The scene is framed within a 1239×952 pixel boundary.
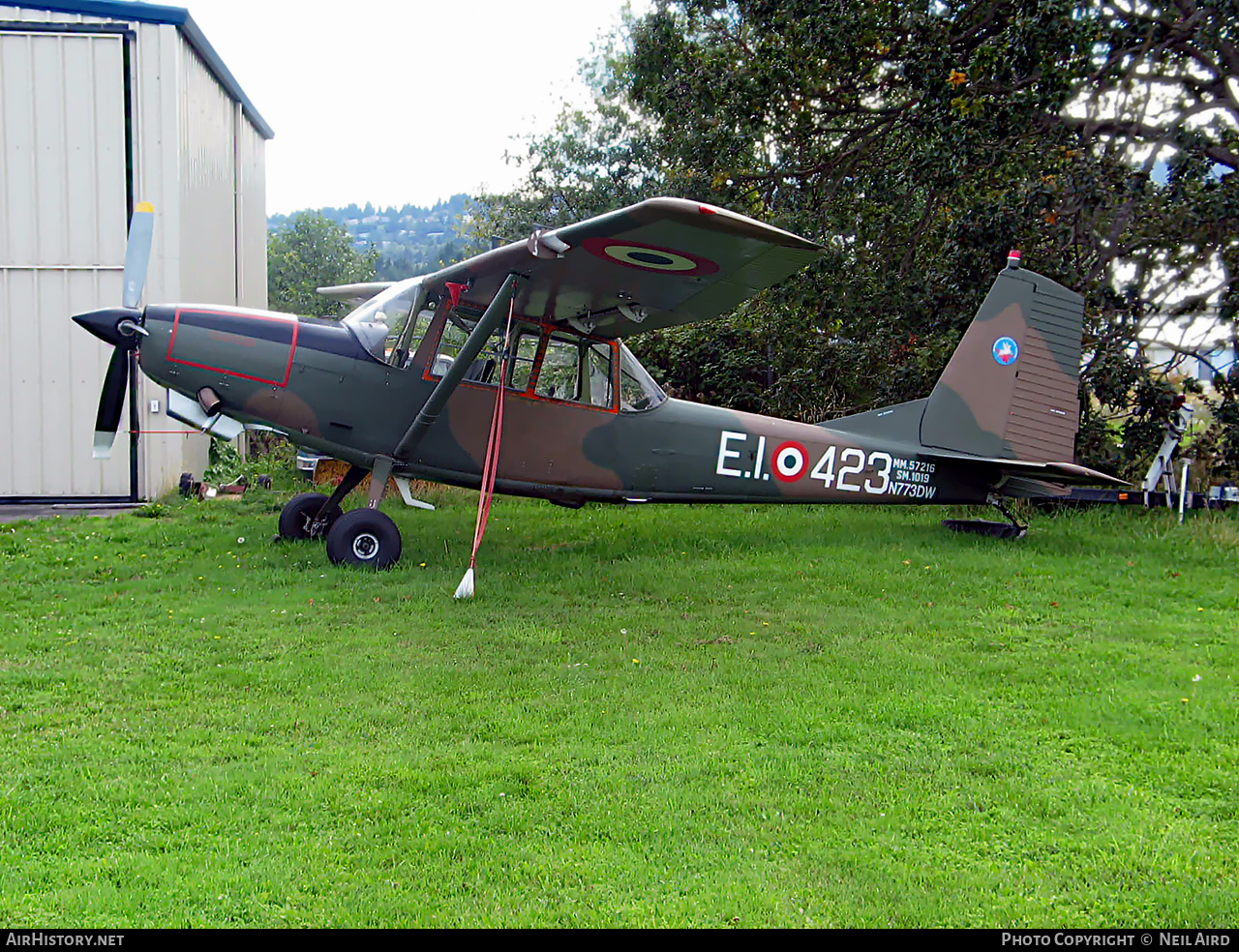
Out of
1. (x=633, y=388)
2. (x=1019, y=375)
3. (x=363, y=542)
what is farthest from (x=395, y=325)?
(x=1019, y=375)

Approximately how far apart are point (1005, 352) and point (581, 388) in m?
4.83

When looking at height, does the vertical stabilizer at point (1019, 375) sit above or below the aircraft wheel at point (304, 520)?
above

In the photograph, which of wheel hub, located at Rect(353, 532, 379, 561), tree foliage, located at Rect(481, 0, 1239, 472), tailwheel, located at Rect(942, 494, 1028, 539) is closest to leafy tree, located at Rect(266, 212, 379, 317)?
tree foliage, located at Rect(481, 0, 1239, 472)

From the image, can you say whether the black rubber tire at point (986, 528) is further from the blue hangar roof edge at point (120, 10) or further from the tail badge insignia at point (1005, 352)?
the blue hangar roof edge at point (120, 10)

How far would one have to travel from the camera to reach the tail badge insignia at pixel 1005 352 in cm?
1045

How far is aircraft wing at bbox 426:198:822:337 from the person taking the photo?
6.65m

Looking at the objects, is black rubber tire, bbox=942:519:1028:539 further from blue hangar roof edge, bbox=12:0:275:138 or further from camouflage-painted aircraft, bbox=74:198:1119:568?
blue hangar roof edge, bbox=12:0:275:138

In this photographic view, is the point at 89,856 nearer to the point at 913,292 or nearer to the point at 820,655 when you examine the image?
the point at 820,655

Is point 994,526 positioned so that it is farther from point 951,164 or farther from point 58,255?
point 58,255

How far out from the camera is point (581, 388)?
379 inches

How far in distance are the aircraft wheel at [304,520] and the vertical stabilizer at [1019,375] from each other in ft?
22.7

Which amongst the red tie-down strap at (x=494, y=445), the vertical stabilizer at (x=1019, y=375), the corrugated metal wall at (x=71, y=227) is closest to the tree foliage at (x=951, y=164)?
the vertical stabilizer at (x=1019, y=375)

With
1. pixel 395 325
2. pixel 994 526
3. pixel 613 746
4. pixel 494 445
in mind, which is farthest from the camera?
pixel 994 526

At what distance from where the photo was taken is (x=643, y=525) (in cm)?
1155
